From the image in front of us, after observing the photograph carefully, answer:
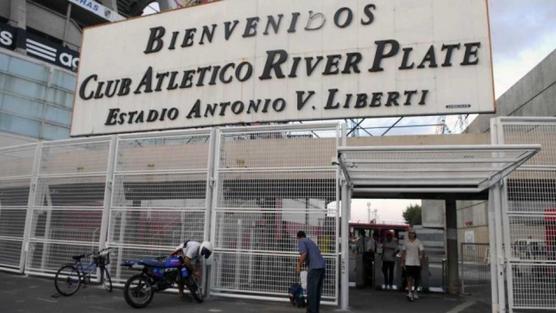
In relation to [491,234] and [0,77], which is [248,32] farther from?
[0,77]

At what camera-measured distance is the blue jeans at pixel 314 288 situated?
8703 millimetres

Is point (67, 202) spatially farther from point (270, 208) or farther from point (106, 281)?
point (270, 208)

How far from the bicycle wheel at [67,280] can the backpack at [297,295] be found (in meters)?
4.51

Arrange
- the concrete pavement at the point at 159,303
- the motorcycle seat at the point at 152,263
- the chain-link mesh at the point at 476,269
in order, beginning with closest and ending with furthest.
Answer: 1. the concrete pavement at the point at 159,303
2. the motorcycle seat at the point at 152,263
3. the chain-link mesh at the point at 476,269

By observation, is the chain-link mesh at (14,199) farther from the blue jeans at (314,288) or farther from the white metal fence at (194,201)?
the blue jeans at (314,288)

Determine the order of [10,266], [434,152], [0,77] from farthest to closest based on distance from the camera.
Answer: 1. [0,77]
2. [10,266]
3. [434,152]

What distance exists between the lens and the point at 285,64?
13.3 metres

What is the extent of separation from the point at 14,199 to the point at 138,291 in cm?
662

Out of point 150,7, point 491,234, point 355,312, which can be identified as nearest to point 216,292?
point 355,312

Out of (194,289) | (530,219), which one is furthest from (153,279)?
(530,219)

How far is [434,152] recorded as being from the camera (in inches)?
323

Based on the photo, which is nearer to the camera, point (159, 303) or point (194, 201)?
point (159, 303)

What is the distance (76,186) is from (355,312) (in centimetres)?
731

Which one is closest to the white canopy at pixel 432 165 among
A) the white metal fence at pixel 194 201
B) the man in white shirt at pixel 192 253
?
the white metal fence at pixel 194 201
